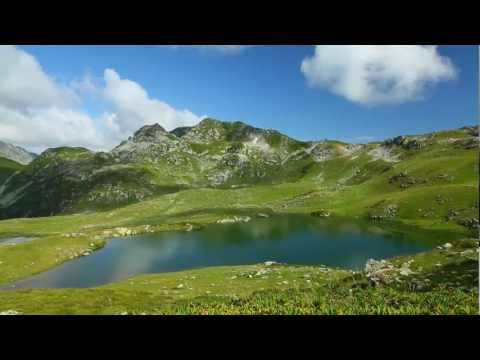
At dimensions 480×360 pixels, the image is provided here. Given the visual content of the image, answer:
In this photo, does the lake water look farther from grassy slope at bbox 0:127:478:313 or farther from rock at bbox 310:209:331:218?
rock at bbox 310:209:331:218

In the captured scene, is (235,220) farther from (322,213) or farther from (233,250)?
(233,250)

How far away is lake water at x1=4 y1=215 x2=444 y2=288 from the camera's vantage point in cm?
6109

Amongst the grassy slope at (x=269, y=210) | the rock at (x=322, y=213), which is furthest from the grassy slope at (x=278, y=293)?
the rock at (x=322, y=213)

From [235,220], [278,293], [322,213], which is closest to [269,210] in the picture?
[322,213]

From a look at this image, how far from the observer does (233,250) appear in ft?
250

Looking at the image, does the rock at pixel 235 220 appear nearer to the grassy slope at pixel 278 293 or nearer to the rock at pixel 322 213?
the rock at pixel 322 213

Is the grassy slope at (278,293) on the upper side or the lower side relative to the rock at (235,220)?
lower

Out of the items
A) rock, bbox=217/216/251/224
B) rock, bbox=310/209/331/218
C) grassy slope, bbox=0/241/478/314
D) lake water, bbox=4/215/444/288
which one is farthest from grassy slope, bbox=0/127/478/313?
lake water, bbox=4/215/444/288

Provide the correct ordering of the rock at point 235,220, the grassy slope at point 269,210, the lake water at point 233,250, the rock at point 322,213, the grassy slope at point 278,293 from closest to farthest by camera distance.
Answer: the grassy slope at point 278,293
the grassy slope at point 269,210
the lake water at point 233,250
the rock at point 235,220
the rock at point 322,213

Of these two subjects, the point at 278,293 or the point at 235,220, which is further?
the point at 235,220

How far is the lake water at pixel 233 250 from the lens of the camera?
200ft
